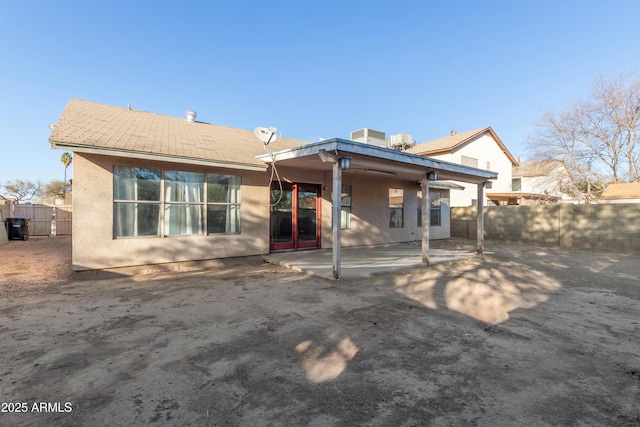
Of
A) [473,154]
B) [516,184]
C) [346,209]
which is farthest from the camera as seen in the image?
[516,184]

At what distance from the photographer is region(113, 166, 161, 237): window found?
626 centimetres

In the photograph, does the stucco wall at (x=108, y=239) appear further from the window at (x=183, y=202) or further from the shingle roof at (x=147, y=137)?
the shingle roof at (x=147, y=137)

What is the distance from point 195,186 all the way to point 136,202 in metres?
1.30

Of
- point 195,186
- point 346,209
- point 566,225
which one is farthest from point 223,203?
point 566,225

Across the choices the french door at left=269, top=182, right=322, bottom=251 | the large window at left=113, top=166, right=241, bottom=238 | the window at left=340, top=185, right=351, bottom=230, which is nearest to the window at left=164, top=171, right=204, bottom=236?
the large window at left=113, top=166, right=241, bottom=238

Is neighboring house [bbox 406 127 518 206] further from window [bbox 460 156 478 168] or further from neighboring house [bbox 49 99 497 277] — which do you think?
neighboring house [bbox 49 99 497 277]

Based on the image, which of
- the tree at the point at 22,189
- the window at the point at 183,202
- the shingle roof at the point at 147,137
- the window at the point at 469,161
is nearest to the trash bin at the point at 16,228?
the shingle roof at the point at 147,137

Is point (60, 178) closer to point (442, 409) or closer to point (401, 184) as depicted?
point (401, 184)

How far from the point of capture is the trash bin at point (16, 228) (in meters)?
14.1

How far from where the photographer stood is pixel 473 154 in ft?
74.3

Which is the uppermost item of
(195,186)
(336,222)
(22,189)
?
(22,189)

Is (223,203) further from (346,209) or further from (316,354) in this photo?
(316,354)

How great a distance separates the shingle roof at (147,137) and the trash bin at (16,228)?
32.4 ft

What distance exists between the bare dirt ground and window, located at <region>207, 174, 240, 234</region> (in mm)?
2096
